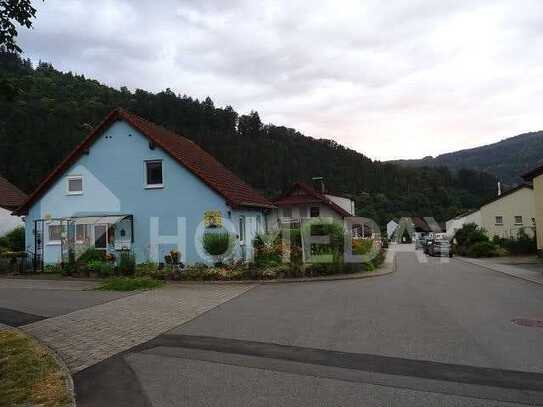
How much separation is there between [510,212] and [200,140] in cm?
3391

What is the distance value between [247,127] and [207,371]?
65261 mm

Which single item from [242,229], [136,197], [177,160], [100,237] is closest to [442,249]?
[242,229]

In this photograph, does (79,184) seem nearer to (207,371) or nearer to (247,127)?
(207,371)

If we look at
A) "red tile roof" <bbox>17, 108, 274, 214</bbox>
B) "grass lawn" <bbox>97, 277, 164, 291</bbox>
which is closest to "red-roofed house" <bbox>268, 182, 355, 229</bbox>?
"red tile roof" <bbox>17, 108, 274, 214</bbox>

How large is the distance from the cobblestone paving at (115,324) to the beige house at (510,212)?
42.6m

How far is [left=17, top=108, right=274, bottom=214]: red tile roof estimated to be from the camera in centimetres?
2172

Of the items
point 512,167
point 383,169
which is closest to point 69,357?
point 383,169

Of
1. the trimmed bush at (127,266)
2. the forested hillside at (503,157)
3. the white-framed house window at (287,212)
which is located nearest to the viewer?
the trimmed bush at (127,266)

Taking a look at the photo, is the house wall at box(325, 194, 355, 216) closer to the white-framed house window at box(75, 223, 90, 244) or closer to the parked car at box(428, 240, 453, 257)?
the parked car at box(428, 240, 453, 257)

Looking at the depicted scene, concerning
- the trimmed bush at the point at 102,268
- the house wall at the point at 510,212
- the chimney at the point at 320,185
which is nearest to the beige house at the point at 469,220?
the house wall at the point at 510,212

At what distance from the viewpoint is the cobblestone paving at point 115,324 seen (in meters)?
8.20

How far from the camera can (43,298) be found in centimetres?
1420

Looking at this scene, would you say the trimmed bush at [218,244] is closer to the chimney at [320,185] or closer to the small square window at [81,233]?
the small square window at [81,233]

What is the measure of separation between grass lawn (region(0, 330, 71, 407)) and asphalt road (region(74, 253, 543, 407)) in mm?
276
